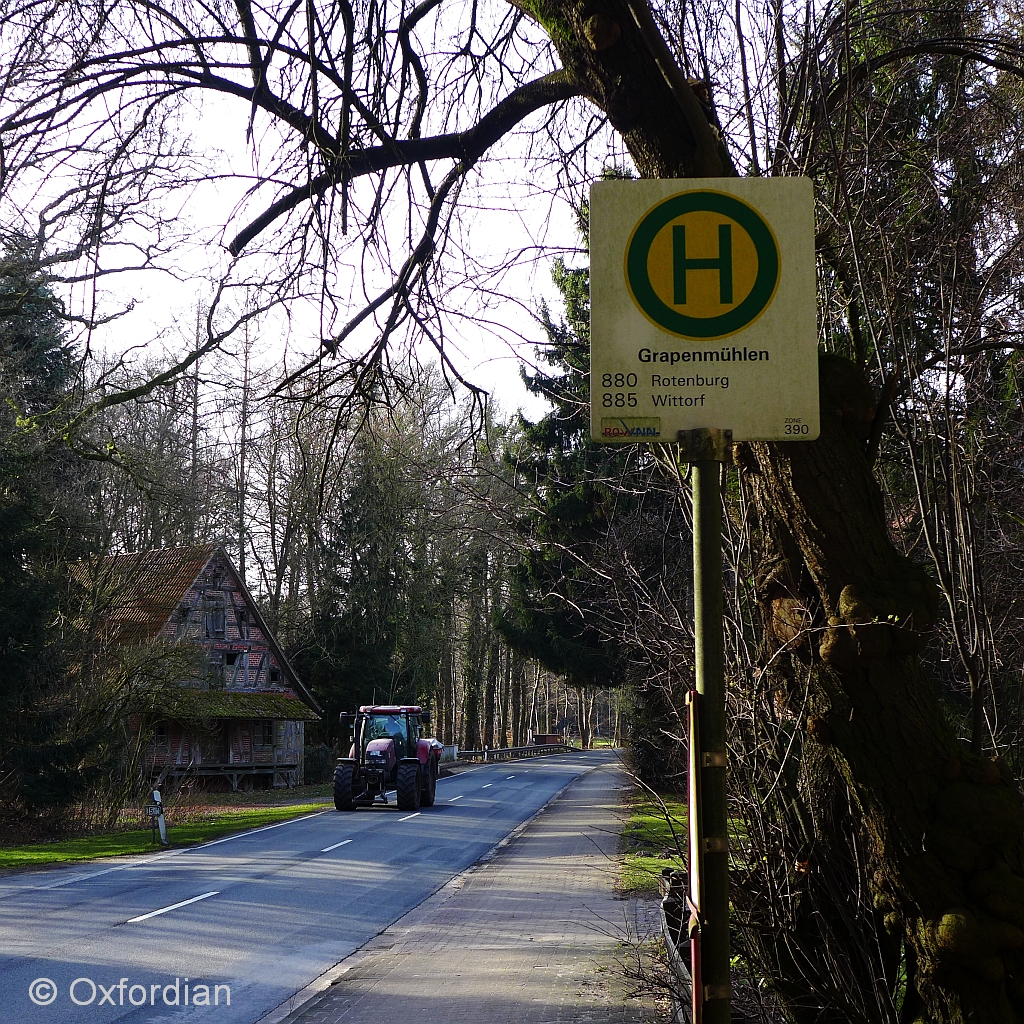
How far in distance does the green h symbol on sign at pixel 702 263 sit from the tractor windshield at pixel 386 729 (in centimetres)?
2768

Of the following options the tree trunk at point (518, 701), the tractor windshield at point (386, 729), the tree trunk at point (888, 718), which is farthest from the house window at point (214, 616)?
the tree trunk at point (888, 718)

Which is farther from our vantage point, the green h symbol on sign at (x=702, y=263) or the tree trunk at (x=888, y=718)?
the tree trunk at (x=888, y=718)

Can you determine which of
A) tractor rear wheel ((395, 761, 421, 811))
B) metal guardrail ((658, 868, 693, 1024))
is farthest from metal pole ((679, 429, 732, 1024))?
tractor rear wheel ((395, 761, 421, 811))

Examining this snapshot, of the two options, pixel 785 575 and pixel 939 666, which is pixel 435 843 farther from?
pixel 785 575

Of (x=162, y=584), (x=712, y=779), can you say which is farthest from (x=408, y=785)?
(x=712, y=779)

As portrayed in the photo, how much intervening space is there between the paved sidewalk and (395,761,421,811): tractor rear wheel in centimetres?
1096

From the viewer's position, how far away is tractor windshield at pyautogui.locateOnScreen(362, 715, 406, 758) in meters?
29.4

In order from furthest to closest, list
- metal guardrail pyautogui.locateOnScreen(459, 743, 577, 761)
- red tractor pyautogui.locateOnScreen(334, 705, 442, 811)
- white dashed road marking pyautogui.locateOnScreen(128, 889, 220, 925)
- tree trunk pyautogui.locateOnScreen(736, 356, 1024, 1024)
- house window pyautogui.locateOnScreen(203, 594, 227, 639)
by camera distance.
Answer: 1. metal guardrail pyautogui.locateOnScreen(459, 743, 577, 761)
2. house window pyautogui.locateOnScreen(203, 594, 227, 639)
3. red tractor pyautogui.locateOnScreen(334, 705, 442, 811)
4. white dashed road marking pyautogui.locateOnScreen(128, 889, 220, 925)
5. tree trunk pyautogui.locateOnScreen(736, 356, 1024, 1024)

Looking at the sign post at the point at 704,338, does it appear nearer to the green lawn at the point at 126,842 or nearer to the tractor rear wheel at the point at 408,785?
the green lawn at the point at 126,842

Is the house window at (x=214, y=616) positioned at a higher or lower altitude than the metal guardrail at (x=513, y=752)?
higher

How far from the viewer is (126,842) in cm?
2098

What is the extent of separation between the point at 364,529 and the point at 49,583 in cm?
1762

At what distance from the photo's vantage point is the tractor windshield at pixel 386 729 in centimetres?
2939

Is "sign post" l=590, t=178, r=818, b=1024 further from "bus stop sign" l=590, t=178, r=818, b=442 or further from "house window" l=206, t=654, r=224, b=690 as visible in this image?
"house window" l=206, t=654, r=224, b=690
